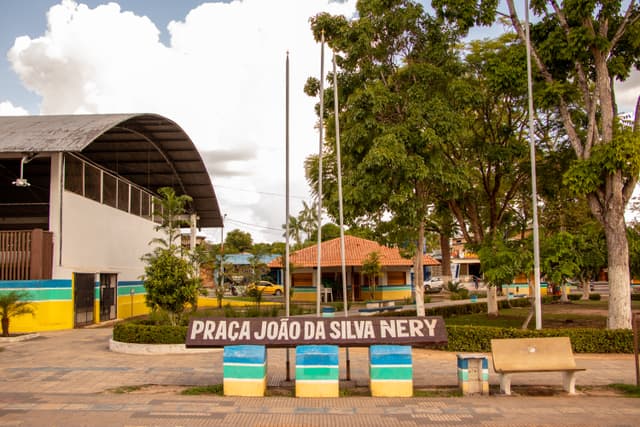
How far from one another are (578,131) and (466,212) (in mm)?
5456

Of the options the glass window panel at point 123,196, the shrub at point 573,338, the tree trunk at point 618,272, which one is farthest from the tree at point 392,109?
the glass window panel at point 123,196

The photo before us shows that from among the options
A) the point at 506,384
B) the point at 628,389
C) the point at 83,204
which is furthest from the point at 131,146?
the point at 628,389

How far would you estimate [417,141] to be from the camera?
17.2 m

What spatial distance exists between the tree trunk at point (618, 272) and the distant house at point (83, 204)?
17.2 meters

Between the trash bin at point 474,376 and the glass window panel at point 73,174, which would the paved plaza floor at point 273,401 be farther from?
the glass window panel at point 73,174

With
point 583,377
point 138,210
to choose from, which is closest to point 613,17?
point 583,377

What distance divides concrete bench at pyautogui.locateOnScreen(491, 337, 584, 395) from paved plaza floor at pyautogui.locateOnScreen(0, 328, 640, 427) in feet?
1.04

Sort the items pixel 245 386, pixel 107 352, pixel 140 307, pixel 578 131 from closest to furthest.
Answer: pixel 245 386
pixel 107 352
pixel 578 131
pixel 140 307

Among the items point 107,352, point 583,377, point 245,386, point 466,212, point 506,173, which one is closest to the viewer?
point 245,386

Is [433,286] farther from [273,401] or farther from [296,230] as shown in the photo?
[273,401]

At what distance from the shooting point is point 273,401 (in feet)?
30.0

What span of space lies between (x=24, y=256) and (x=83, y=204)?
337 cm

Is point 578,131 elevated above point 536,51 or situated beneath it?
situated beneath

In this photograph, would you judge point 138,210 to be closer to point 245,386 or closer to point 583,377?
point 245,386
